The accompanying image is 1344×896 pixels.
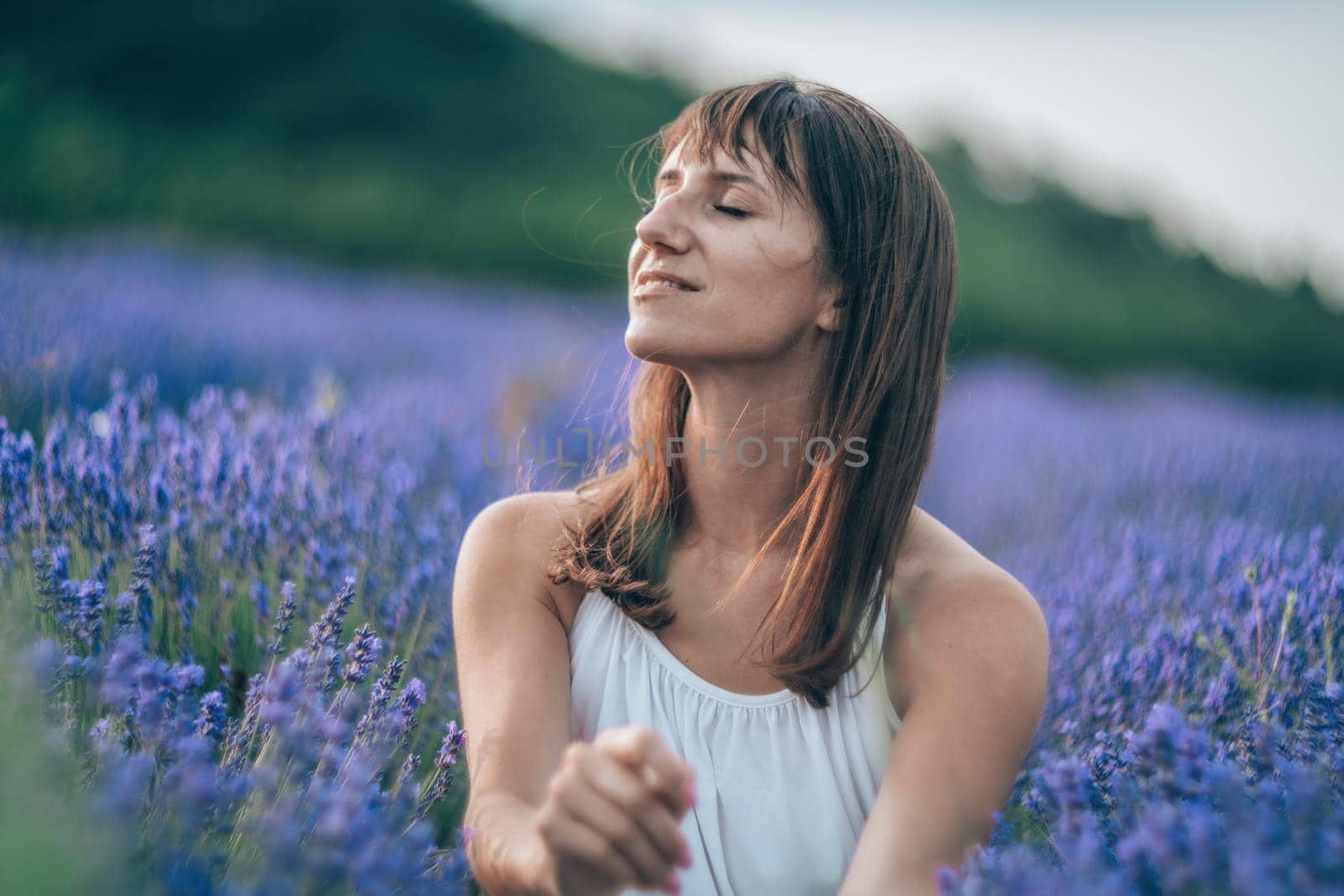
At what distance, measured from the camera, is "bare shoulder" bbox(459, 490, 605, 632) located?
1.73 meters

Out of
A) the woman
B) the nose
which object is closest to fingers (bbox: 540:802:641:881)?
the woman

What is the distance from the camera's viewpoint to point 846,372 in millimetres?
1758

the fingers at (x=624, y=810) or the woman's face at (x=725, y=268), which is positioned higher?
the woman's face at (x=725, y=268)

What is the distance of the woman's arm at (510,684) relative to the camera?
4.28 ft

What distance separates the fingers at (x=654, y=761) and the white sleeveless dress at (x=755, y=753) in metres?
0.57

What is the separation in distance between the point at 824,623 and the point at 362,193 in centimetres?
834

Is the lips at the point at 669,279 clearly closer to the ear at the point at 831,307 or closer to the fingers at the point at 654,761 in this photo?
the ear at the point at 831,307

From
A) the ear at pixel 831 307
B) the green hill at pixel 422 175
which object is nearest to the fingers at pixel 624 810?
the ear at pixel 831 307

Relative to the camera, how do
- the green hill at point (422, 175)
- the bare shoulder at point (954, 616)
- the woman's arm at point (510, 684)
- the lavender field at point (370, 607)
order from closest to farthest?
the lavender field at point (370, 607) < the woman's arm at point (510, 684) < the bare shoulder at point (954, 616) < the green hill at point (422, 175)


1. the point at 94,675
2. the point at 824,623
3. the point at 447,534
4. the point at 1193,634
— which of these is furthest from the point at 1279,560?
the point at 94,675

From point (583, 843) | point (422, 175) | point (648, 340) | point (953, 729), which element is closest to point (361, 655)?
point (583, 843)

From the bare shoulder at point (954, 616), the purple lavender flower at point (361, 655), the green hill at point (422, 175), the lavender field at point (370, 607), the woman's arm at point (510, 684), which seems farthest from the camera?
the green hill at point (422, 175)

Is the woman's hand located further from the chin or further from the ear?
the ear

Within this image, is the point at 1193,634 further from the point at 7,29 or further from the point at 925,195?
the point at 7,29
